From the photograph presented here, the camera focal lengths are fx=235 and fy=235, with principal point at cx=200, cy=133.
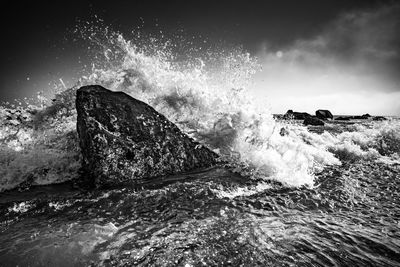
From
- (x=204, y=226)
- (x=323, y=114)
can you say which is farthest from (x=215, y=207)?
(x=323, y=114)

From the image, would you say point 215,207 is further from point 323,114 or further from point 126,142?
point 323,114

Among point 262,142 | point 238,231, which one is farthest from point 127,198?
point 262,142

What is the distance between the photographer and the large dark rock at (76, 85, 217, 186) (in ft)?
14.0

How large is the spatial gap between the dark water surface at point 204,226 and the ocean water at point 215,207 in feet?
0.04

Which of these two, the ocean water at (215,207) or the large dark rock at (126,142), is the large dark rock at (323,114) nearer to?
the ocean water at (215,207)

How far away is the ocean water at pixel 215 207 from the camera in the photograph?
2.17 metres

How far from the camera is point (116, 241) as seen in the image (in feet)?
7.68

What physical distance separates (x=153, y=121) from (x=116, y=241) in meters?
3.17

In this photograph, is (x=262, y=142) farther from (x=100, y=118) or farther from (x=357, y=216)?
(x=100, y=118)

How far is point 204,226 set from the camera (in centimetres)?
263

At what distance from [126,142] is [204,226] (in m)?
2.63

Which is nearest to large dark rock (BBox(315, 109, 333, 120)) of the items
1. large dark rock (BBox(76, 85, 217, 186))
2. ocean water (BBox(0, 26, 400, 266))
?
ocean water (BBox(0, 26, 400, 266))

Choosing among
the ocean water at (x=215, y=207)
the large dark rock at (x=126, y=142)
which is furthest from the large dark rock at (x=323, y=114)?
the large dark rock at (x=126, y=142)

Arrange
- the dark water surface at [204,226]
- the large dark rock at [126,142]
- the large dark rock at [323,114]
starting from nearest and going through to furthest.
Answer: the dark water surface at [204,226] < the large dark rock at [126,142] < the large dark rock at [323,114]
